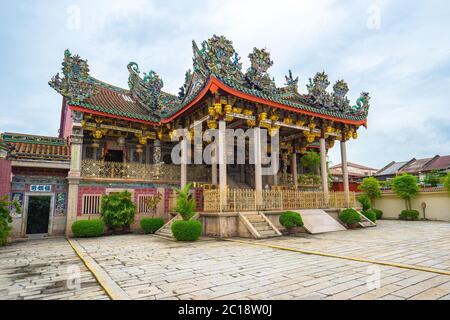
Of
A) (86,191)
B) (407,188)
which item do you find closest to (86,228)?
(86,191)

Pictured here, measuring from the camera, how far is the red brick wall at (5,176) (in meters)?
10.9

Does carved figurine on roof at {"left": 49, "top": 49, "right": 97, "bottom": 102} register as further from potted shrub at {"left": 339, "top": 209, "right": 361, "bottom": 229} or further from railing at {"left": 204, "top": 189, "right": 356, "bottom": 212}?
potted shrub at {"left": 339, "top": 209, "right": 361, "bottom": 229}

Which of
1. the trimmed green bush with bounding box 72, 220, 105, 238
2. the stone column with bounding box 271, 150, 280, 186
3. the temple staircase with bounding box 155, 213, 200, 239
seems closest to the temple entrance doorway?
the trimmed green bush with bounding box 72, 220, 105, 238

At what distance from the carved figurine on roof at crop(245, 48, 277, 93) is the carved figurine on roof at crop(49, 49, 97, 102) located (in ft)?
26.0

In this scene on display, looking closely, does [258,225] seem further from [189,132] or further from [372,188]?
[372,188]

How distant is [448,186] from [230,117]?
50.5 ft

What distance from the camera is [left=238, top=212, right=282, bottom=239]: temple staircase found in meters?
9.95

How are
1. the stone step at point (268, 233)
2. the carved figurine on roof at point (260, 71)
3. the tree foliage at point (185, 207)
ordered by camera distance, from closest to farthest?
the stone step at point (268, 233) < the tree foliage at point (185, 207) < the carved figurine on roof at point (260, 71)

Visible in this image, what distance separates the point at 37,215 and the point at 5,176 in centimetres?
394

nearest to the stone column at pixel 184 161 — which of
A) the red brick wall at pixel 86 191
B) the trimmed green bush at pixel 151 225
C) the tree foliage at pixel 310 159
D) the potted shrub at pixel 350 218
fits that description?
the trimmed green bush at pixel 151 225

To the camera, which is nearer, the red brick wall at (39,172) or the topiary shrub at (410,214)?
the red brick wall at (39,172)

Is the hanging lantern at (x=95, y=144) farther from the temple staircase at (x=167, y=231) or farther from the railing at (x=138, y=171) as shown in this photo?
the temple staircase at (x=167, y=231)

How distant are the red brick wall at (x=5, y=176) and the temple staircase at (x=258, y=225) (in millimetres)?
9281
